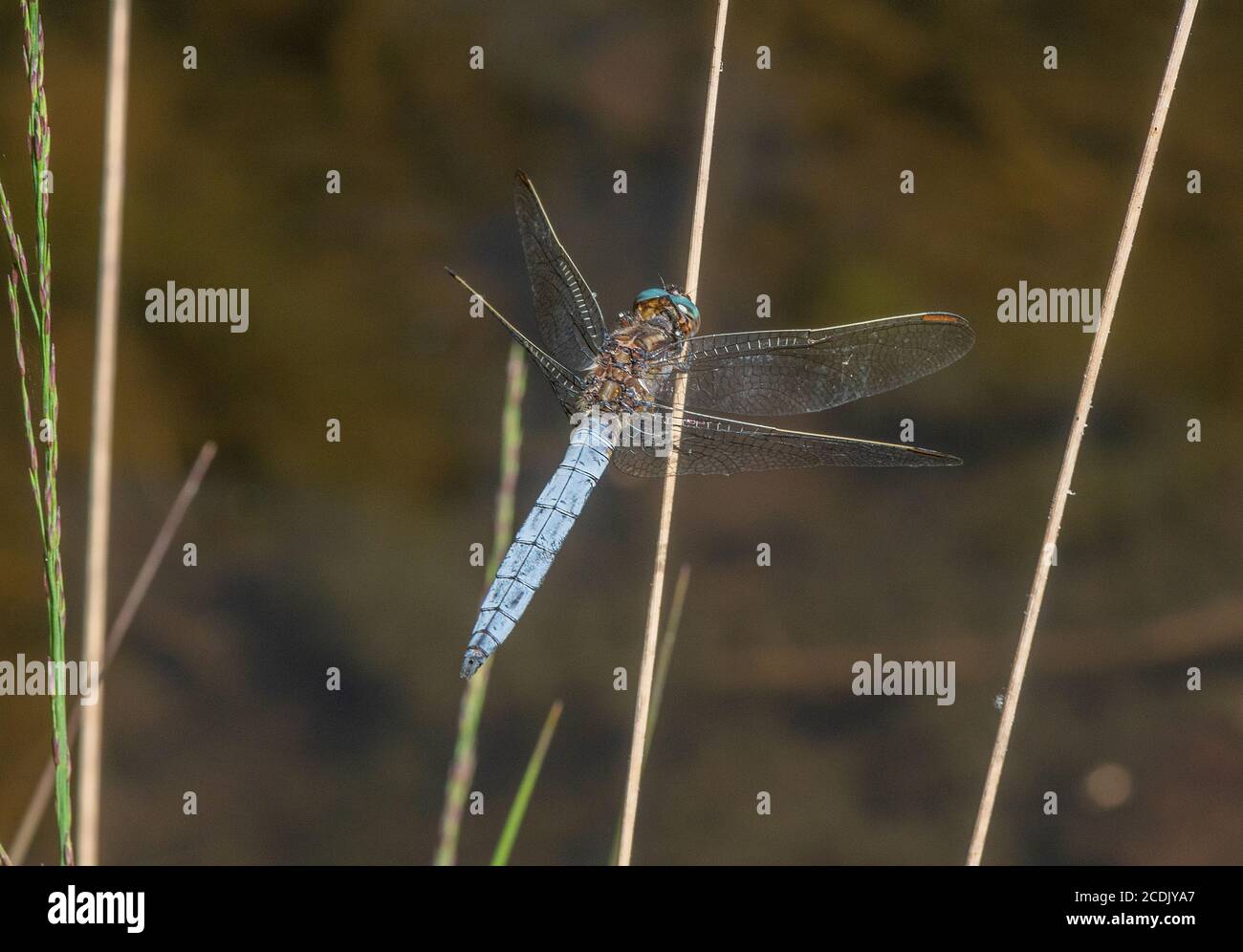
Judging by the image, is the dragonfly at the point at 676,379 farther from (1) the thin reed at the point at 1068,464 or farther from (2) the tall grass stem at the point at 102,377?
(2) the tall grass stem at the point at 102,377

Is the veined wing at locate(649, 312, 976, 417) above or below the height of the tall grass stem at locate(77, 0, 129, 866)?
above

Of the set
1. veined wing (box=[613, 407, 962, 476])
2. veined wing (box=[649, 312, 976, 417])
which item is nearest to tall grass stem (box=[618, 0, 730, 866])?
veined wing (box=[613, 407, 962, 476])

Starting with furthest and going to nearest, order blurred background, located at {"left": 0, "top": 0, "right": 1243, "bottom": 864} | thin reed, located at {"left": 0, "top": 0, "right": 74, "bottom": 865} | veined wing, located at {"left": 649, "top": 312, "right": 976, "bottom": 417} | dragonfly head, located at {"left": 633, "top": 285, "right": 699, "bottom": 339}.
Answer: blurred background, located at {"left": 0, "top": 0, "right": 1243, "bottom": 864} < dragonfly head, located at {"left": 633, "top": 285, "right": 699, "bottom": 339} < veined wing, located at {"left": 649, "top": 312, "right": 976, "bottom": 417} < thin reed, located at {"left": 0, "top": 0, "right": 74, "bottom": 865}

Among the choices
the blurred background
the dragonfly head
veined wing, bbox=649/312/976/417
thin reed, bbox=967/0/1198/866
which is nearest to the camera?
thin reed, bbox=967/0/1198/866

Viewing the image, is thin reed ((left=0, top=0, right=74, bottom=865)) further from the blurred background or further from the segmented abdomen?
the blurred background

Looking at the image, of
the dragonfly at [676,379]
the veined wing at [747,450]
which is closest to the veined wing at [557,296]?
the dragonfly at [676,379]

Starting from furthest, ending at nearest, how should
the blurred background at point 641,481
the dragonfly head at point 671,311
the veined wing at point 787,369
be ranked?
the blurred background at point 641,481
the dragonfly head at point 671,311
the veined wing at point 787,369
